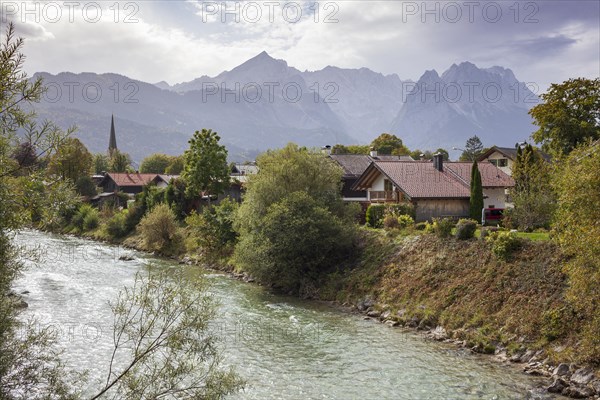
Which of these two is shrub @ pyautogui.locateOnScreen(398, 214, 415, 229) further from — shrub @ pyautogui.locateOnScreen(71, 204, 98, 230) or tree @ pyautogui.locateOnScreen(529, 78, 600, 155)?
shrub @ pyautogui.locateOnScreen(71, 204, 98, 230)

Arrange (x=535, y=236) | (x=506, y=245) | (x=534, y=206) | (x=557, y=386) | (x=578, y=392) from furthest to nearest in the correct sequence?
(x=534, y=206), (x=535, y=236), (x=506, y=245), (x=557, y=386), (x=578, y=392)

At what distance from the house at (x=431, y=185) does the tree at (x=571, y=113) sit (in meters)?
6.62

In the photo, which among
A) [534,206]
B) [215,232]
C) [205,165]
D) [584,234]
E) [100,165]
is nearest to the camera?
[584,234]

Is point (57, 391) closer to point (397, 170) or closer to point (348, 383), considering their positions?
point (348, 383)

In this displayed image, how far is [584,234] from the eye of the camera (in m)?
18.5

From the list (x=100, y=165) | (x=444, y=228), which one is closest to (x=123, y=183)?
(x=100, y=165)

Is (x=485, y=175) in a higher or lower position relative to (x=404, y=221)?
higher

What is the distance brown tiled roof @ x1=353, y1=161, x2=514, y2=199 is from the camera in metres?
43.0

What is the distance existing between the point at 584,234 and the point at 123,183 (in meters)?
83.6

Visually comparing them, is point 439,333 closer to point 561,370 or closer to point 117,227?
point 561,370

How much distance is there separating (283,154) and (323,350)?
2265 cm

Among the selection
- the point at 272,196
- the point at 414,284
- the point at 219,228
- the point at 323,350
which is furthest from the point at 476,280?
the point at 219,228

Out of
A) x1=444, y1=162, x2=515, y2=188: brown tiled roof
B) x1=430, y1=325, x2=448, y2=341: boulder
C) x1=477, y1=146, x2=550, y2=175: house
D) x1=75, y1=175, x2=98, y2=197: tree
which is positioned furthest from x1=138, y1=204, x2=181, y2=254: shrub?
x1=477, y1=146, x2=550, y2=175: house

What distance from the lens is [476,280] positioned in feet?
90.8
